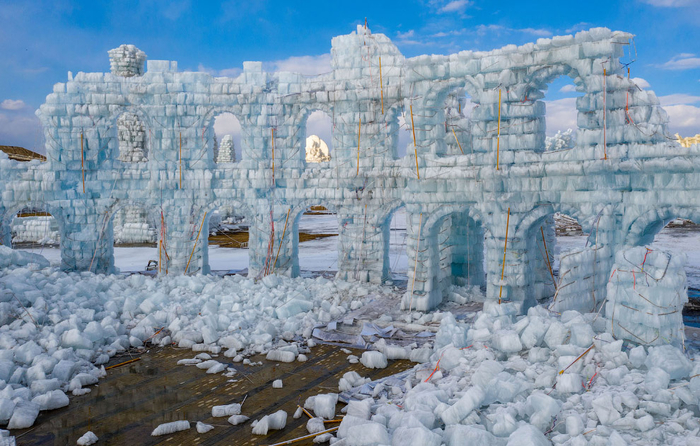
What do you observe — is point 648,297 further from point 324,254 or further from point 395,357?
point 324,254

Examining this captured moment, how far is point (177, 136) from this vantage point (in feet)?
53.6

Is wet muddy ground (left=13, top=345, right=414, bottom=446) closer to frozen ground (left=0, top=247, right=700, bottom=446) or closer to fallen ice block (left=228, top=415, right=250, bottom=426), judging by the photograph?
fallen ice block (left=228, top=415, right=250, bottom=426)

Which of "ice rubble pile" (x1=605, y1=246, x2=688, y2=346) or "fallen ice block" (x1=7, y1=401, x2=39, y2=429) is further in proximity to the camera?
"ice rubble pile" (x1=605, y1=246, x2=688, y2=346)

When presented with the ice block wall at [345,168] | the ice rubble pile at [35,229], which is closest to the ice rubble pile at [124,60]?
the ice block wall at [345,168]

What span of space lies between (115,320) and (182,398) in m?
3.57

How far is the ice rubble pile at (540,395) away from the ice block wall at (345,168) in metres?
4.21

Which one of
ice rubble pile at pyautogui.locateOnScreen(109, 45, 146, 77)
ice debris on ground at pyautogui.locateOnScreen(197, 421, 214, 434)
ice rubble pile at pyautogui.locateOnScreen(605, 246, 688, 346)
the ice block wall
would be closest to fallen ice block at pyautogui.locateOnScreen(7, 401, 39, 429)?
ice debris on ground at pyautogui.locateOnScreen(197, 421, 214, 434)

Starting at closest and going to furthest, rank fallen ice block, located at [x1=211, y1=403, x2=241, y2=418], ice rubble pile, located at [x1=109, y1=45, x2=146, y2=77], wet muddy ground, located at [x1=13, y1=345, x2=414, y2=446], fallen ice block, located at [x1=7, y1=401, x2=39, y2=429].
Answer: wet muddy ground, located at [x1=13, y1=345, x2=414, y2=446], fallen ice block, located at [x1=7, y1=401, x2=39, y2=429], fallen ice block, located at [x1=211, y1=403, x2=241, y2=418], ice rubble pile, located at [x1=109, y1=45, x2=146, y2=77]

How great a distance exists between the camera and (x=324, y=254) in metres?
22.0

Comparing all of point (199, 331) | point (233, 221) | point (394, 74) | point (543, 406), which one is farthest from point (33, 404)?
point (233, 221)

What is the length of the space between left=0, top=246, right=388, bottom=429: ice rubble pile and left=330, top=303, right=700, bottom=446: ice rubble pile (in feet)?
10.1

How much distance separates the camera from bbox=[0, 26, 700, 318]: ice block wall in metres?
11.9

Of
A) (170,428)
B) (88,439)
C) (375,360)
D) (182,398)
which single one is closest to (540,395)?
(375,360)

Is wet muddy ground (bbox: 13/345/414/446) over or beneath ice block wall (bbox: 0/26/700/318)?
beneath
